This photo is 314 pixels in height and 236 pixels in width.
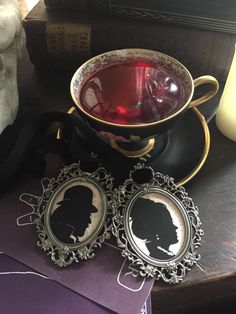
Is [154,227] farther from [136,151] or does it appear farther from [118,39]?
[118,39]

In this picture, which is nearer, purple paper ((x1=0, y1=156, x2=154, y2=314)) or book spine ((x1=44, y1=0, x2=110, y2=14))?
purple paper ((x1=0, y1=156, x2=154, y2=314))

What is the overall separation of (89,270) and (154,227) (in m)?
0.07

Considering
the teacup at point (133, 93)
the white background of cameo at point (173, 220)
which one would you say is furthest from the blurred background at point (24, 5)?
the white background of cameo at point (173, 220)

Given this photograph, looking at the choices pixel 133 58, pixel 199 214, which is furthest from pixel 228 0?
pixel 199 214

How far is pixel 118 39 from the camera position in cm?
45

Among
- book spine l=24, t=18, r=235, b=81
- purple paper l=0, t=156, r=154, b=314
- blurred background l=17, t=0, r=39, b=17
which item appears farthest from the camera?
blurred background l=17, t=0, r=39, b=17

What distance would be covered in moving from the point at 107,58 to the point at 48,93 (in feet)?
0.42

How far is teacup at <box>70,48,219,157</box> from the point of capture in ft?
1.09

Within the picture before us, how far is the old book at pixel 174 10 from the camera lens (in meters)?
0.40

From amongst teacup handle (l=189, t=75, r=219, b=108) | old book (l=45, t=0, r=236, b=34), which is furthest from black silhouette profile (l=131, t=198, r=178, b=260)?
old book (l=45, t=0, r=236, b=34)

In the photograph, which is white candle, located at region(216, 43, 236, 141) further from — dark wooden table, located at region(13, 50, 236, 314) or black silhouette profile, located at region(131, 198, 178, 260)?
black silhouette profile, located at region(131, 198, 178, 260)

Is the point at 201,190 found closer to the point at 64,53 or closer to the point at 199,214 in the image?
the point at 199,214

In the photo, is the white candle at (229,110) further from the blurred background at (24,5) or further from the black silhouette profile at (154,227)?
the blurred background at (24,5)

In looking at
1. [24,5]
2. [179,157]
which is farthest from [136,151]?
[24,5]
